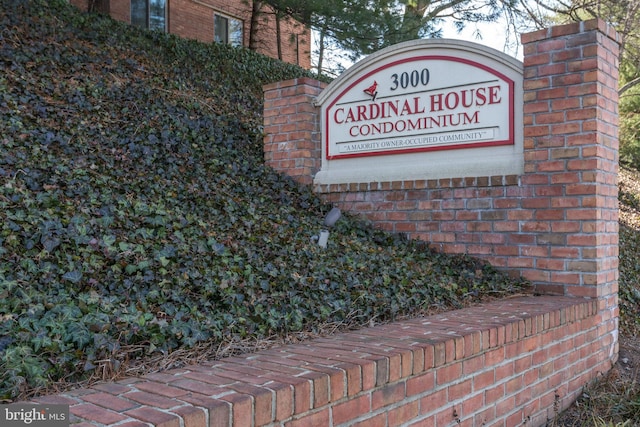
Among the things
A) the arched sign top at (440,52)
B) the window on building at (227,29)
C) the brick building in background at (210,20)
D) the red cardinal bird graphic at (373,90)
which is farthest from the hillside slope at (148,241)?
the window on building at (227,29)

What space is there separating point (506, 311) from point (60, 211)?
2.78m

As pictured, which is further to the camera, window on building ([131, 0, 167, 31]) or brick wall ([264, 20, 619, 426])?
window on building ([131, 0, 167, 31])

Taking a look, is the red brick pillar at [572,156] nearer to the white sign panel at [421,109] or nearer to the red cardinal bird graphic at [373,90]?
Result: the white sign panel at [421,109]

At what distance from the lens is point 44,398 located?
1.91 m

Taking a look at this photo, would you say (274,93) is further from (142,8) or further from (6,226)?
(142,8)

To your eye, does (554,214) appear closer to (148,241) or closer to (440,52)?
(440,52)

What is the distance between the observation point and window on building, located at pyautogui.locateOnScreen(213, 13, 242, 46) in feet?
47.2

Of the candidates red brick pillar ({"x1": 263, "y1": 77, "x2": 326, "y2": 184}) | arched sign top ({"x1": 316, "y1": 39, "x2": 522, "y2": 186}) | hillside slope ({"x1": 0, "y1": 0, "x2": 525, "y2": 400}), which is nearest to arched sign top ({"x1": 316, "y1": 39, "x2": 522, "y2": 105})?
arched sign top ({"x1": 316, "y1": 39, "x2": 522, "y2": 186})

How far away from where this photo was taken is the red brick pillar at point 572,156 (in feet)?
13.7

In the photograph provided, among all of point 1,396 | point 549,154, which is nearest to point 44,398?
point 1,396

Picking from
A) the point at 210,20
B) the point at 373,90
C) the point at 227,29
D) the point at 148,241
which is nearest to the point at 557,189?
the point at 373,90

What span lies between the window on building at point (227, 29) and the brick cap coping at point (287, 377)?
12522 mm

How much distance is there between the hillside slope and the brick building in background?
501 centimetres

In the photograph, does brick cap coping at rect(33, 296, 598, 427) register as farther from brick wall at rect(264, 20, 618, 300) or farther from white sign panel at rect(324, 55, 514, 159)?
white sign panel at rect(324, 55, 514, 159)
